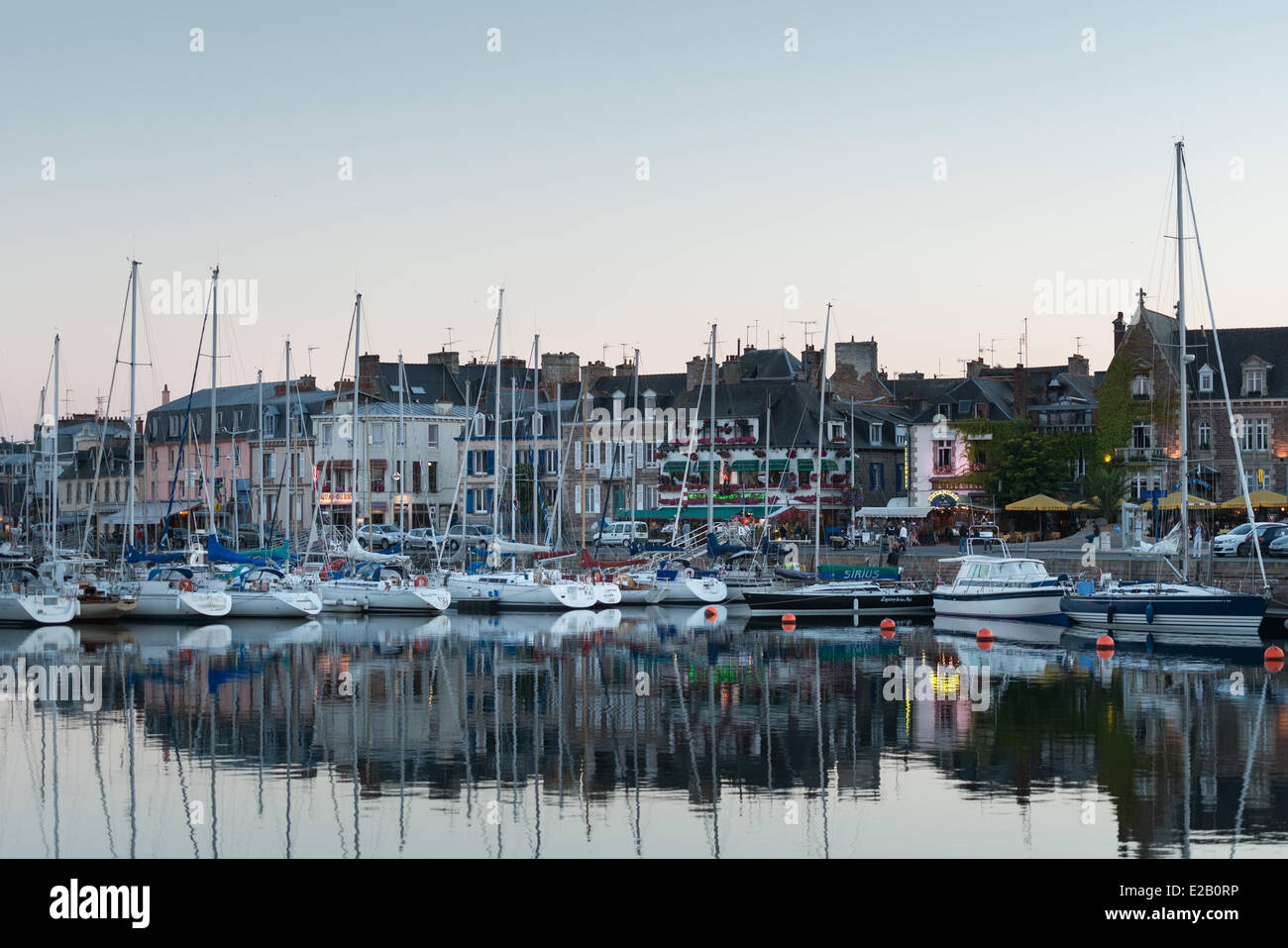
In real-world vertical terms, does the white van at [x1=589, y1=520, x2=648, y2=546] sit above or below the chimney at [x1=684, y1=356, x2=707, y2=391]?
below

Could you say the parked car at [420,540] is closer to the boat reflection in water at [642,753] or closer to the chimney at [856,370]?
the chimney at [856,370]

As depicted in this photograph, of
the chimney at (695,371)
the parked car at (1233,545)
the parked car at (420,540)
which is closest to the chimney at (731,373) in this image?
the chimney at (695,371)

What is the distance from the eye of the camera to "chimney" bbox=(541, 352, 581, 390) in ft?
329

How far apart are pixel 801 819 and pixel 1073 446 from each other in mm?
61398

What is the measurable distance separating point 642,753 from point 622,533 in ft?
184

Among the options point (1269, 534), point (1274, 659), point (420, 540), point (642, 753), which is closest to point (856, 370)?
point (420, 540)

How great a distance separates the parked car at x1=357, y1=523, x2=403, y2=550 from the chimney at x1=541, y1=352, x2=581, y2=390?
Answer: 1512 centimetres

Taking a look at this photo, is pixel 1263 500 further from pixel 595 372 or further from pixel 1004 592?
pixel 595 372

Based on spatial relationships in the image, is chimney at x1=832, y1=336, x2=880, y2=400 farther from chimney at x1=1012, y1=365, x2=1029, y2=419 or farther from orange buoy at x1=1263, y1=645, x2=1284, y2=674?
orange buoy at x1=1263, y1=645, x2=1284, y2=674

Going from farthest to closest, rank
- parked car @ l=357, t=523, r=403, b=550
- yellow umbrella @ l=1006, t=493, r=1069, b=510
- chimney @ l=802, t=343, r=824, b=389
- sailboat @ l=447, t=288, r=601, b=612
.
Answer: chimney @ l=802, t=343, r=824, b=389 → yellow umbrella @ l=1006, t=493, r=1069, b=510 → parked car @ l=357, t=523, r=403, b=550 → sailboat @ l=447, t=288, r=601, b=612

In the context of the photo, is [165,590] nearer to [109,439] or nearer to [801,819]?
[801,819]

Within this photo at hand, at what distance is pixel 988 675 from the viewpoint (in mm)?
40688

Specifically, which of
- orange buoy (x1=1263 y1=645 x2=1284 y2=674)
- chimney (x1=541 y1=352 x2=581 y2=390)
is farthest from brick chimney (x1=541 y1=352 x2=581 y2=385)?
orange buoy (x1=1263 y1=645 x2=1284 y2=674)
